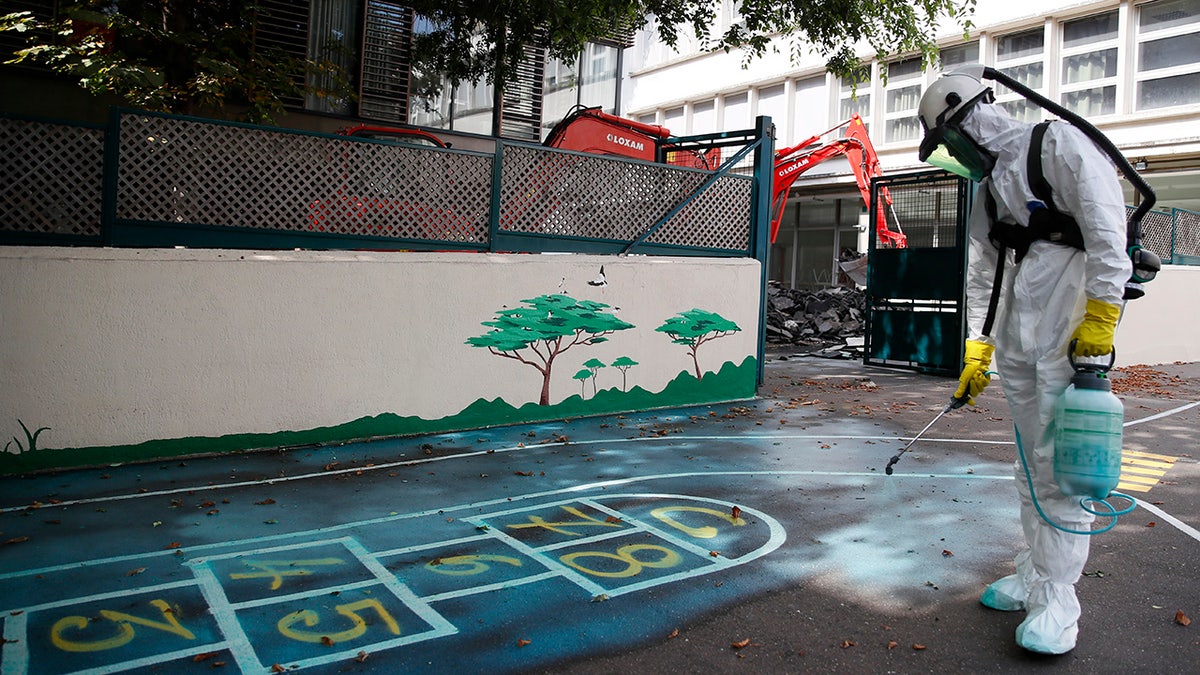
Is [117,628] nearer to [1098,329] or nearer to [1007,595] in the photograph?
[1007,595]

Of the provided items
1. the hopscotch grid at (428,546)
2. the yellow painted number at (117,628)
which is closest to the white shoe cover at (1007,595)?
the hopscotch grid at (428,546)

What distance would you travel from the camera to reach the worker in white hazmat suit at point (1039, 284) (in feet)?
11.6

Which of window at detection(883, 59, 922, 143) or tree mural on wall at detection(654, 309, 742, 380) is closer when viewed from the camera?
tree mural on wall at detection(654, 309, 742, 380)

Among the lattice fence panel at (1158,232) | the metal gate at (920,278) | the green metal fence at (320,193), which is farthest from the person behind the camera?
the lattice fence panel at (1158,232)

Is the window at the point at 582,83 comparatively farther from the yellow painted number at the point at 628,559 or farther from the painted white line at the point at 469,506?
the yellow painted number at the point at 628,559

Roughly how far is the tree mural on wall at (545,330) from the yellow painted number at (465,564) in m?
3.93

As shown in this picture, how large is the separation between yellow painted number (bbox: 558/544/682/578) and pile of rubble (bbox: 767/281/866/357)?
13.9 m

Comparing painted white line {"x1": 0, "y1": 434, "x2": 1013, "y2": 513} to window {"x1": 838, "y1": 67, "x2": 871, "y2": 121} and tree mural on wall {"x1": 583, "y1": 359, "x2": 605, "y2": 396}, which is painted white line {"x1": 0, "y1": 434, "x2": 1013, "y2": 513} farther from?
window {"x1": 838, "y1": 67, "x2": 871, "y2": 121}

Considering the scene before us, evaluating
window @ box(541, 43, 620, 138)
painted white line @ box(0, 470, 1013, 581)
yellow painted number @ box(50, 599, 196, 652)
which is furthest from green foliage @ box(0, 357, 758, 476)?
window @ box(541, 43, 620, 138)

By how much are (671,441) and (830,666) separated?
4785 mm

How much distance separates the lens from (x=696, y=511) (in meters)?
5.79

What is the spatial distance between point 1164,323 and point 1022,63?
8.67 meters

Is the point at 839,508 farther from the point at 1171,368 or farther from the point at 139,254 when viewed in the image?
the point at 1171,368

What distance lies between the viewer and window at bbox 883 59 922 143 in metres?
24.7
